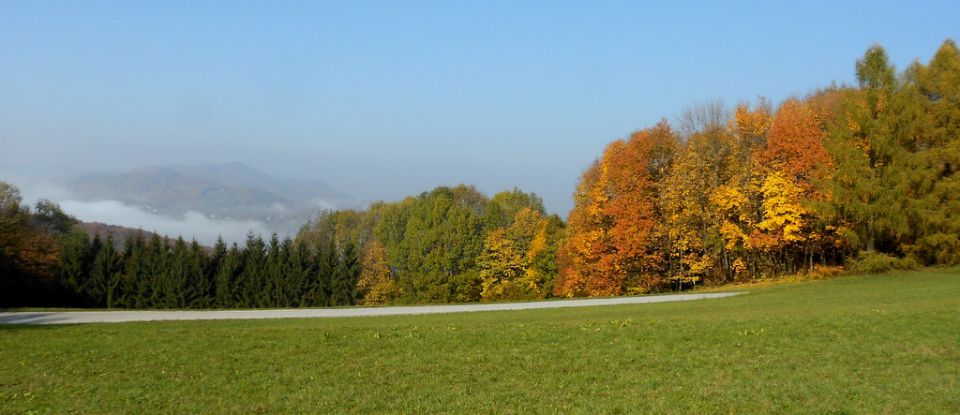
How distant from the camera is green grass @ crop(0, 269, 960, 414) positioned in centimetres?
1071

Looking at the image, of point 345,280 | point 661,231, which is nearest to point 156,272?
point 345,280

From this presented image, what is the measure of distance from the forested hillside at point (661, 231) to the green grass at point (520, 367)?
18.7 m

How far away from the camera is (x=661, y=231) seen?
1823 inches

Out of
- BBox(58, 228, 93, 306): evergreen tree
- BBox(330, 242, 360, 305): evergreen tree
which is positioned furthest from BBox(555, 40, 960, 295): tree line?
BBox(58, 228, 93, 306): evergreen tree

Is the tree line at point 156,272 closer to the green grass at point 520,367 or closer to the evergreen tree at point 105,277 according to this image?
the evergreen tree at point 105,277

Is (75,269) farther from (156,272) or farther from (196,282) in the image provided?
(196,282)

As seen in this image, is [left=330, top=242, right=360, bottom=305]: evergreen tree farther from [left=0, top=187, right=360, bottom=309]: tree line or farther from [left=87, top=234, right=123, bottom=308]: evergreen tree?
[left=87, top=234, right=123, bottom=308]: evergreen tree

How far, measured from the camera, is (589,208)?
48.4m

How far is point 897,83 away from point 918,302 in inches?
889

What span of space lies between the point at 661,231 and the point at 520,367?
115 feet

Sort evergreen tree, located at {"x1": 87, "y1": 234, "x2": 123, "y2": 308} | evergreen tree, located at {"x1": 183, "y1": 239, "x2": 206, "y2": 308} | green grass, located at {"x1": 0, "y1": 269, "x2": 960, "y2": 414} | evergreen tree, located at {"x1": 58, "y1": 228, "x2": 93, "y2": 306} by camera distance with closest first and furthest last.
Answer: green grass, located at {"x1": 0, "y1": 269, "x2": 960, "y2": 414}
evergreen tree, located at {"x1": 58, "y1": 228, "x2": 93, "y2": 306}
evergreen tree, located at {"x1": 87, "y1": 234, "x2": 123, "y2": 308}
evergreen tree, located at {"x1": 183, "y1": 239, "x2": 206, "y2": 308}

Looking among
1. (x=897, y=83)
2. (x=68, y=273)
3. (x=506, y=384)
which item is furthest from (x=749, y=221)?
(x=68, y=273)

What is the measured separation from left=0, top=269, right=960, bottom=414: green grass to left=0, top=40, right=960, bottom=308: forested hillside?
61.2ft

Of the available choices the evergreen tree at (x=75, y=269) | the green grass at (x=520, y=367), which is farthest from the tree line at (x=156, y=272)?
the green grass at (x=520, y=367)
